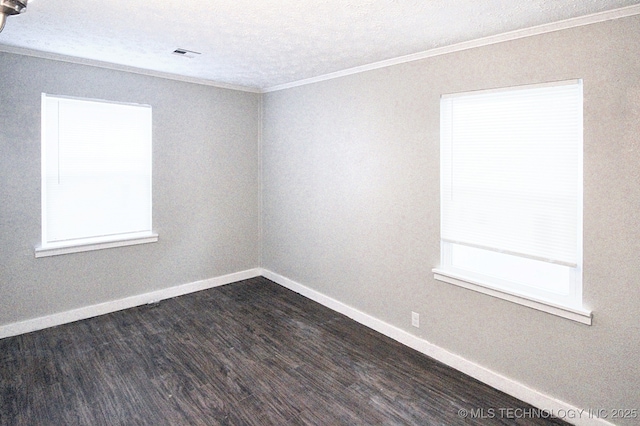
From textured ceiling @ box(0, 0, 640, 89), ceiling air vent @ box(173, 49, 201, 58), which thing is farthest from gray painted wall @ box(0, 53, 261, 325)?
ceiling air vent @ box(173, 49, 201, 58)

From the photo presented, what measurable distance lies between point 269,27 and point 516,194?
6.67ft

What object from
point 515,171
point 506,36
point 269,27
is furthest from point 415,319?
point 269,27

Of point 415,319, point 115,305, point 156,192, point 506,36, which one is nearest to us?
point 506,36

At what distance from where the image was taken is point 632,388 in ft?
6.77

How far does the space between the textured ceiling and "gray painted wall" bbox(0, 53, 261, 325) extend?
357 mm

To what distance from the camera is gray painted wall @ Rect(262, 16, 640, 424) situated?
81.7 inches

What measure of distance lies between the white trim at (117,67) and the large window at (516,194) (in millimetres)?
2736

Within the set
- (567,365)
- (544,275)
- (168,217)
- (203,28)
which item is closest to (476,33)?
(544,275)

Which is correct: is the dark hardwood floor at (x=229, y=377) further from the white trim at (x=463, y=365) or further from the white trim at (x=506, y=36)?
the white trim at (x=506, y=36)

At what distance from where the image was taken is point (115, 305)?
3.86m

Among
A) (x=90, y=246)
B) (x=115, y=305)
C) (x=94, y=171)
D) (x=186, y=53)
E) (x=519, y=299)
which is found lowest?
(x=115, y=305)

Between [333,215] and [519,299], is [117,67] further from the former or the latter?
[519,299]

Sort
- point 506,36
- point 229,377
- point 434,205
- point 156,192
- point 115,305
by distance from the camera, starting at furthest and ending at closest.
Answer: point 156,192 < point 115,305 < point 434,205 < point 229,377 < point 506,36

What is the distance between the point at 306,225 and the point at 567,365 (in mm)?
2758
